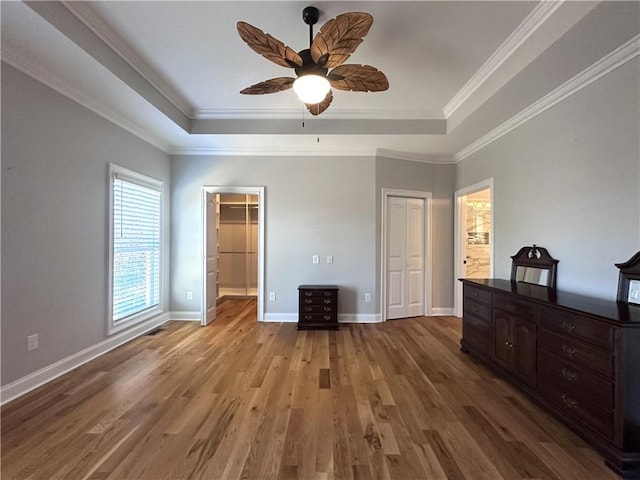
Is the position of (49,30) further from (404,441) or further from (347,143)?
(404,441)

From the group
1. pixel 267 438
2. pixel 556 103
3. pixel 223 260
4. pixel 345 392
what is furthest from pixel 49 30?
pixel 223 260

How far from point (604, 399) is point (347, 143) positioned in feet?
12.8

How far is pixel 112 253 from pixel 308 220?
2.72 meters

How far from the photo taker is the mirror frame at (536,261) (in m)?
2.92

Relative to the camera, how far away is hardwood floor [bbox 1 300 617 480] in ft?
5.72

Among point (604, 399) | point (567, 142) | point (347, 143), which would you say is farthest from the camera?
point (347, 143)

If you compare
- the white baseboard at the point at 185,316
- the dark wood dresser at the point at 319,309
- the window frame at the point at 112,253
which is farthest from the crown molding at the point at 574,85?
the white baseboard at the point at 185,316

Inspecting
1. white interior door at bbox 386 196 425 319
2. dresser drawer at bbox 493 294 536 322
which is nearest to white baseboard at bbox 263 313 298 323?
white interior door at bbox 386 196 425 319

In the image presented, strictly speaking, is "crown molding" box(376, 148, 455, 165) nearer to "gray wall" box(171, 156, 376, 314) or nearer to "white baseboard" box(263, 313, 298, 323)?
"gray wall" box(171, 156, 376, 314)

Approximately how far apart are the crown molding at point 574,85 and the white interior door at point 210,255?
4306 mm

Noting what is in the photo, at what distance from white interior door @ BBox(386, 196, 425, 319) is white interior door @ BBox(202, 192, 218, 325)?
2963 mm

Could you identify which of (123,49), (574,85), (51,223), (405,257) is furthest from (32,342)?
(574,85)

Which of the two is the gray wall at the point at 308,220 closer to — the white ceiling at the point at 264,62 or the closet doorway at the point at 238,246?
the white ceiling at the point at 264,62

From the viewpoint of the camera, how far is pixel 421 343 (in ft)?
12.7
